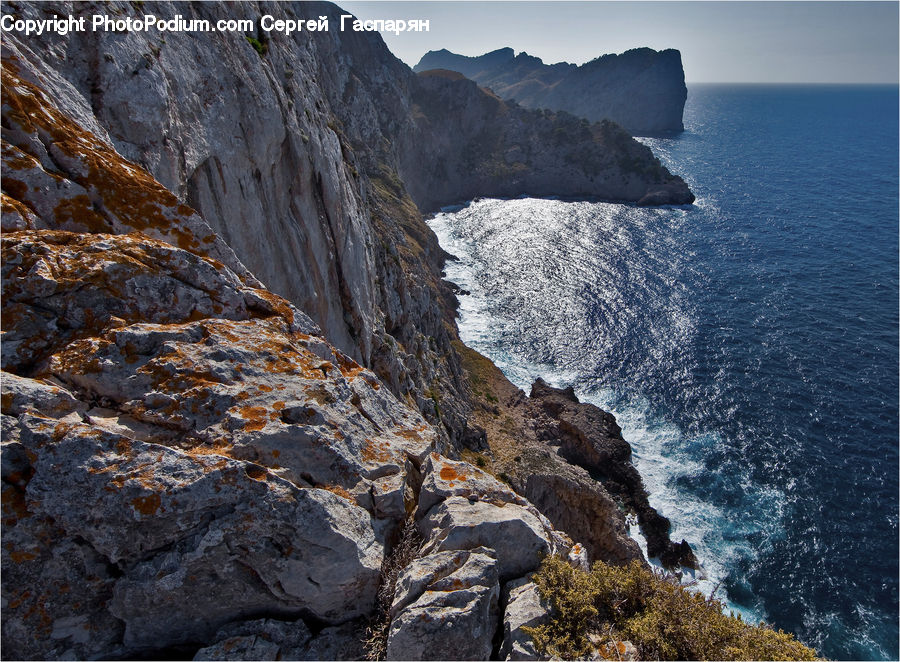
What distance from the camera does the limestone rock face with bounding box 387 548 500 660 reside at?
7156mm

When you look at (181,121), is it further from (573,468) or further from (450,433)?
(573,468)

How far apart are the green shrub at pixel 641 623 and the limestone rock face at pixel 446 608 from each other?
2.71 ft

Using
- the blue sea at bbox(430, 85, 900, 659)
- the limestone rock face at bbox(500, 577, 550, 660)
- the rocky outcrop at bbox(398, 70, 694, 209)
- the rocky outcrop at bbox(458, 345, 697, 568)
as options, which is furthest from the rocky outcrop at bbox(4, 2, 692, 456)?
the rocky outcrop at bbox(398, 70, 694, 209)

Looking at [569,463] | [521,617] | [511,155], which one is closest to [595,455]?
[569,463]

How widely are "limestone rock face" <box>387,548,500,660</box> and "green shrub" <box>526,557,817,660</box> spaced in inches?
32.5

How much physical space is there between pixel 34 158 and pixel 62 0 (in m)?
7.93

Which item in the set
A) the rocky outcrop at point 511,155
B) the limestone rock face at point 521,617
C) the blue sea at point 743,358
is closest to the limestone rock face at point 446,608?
the limestone rock face at point 521,617

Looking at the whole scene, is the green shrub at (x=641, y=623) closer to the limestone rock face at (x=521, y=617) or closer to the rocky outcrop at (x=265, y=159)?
the limestone rock face at (x=521, y=617)

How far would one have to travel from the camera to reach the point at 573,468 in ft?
151

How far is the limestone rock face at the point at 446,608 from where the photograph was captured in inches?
282

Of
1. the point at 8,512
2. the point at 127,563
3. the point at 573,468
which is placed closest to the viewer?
the point at 8,512

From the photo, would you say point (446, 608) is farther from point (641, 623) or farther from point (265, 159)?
point (265, 159)

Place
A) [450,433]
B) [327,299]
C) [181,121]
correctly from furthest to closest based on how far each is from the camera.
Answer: [450,433] < [327,299] < [181,121]

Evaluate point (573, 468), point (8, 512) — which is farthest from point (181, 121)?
point (573, 468)
